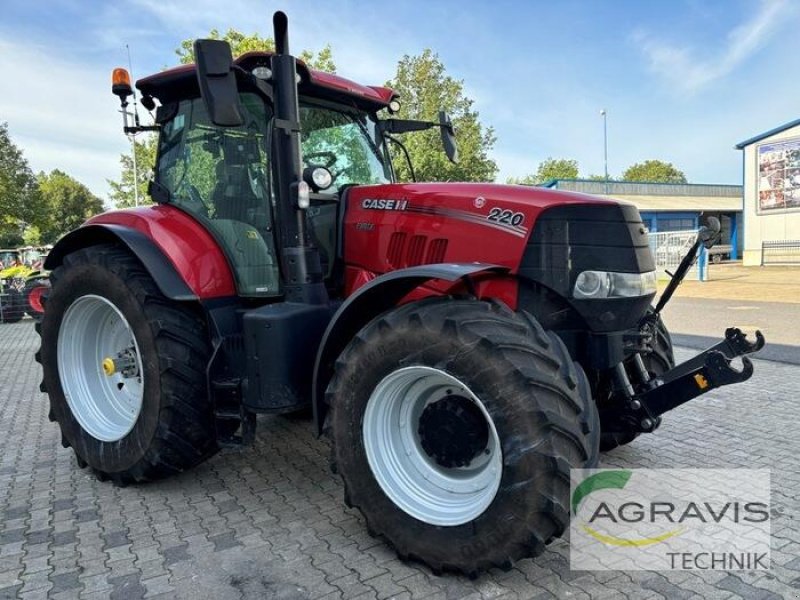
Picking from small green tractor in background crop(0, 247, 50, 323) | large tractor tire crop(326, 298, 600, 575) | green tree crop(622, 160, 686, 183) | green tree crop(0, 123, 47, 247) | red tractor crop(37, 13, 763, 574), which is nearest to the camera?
large tractor tire crop(326, 298, 600, 575)

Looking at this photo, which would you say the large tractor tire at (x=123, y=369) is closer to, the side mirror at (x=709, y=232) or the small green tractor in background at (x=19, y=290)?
the side mirror at (x=709, y=232)

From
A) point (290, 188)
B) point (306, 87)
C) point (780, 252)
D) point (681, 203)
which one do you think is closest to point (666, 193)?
point (681, 203)

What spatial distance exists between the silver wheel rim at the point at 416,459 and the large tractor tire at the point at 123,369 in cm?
120

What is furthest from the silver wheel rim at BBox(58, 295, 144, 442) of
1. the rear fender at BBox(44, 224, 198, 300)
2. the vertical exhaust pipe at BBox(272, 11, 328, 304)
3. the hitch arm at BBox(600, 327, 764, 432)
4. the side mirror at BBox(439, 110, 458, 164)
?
the hitch arm at BBox(600, 327, 764, 432)

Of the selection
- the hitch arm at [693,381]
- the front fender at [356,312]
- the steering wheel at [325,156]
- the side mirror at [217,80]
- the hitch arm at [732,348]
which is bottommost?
the hitch arm at [693,381]

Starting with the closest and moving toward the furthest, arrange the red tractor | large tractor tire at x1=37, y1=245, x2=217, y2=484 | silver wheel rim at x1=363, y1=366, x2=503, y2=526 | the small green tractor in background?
the red tractor
silver wheel rim at x1=363, y1=366, x2=503, y2=526
large tractor tire at x1=37, y1=245, x2=217, y2=484
the small green tractor in background

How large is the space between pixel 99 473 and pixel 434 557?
2.34 metres

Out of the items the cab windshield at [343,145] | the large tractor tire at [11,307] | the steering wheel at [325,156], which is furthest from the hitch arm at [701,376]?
the large tractor tire at [11,307]

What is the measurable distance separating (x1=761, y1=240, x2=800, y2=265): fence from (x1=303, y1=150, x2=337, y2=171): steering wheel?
79.6 feet

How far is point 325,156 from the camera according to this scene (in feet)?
12.2

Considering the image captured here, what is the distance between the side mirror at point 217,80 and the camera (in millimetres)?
2732

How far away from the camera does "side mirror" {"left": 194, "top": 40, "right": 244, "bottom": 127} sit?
2.73m

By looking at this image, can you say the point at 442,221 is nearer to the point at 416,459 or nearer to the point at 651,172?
the point at 416,459

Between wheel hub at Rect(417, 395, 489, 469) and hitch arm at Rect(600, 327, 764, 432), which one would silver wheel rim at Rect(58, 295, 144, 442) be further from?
hitch arm at Rect(600, 327, 764, 432)
